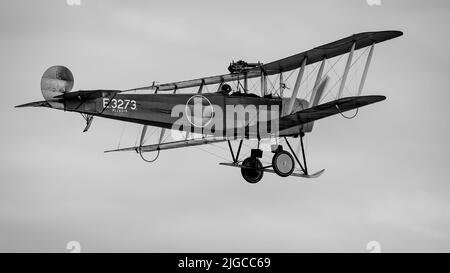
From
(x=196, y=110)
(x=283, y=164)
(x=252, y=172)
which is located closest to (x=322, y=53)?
(x=283, y=164)

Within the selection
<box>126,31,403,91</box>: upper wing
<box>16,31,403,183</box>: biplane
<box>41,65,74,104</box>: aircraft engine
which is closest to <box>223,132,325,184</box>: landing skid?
<box>16,31,403,183</box>: biplane

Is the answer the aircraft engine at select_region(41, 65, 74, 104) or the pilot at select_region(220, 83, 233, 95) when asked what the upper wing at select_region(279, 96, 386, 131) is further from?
the aircraft engine at select_region(41, 65, 74, 104)

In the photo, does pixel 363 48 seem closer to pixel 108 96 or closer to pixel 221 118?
pixel 221 118

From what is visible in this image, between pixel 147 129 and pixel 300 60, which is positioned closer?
pixel 300 60

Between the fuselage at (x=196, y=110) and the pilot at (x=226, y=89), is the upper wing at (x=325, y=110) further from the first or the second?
the pilot at (x=226, y=89)

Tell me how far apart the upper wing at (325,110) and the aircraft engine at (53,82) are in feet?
17.6

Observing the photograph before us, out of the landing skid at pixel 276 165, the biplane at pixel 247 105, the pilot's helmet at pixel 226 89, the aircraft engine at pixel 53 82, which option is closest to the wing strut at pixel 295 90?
the biplane at pixel 247 105

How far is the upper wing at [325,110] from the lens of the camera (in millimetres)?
20144

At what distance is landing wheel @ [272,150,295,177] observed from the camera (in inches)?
876

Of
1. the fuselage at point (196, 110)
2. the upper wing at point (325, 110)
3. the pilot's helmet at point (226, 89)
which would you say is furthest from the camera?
the pilot's helmet at point (226, 89)
